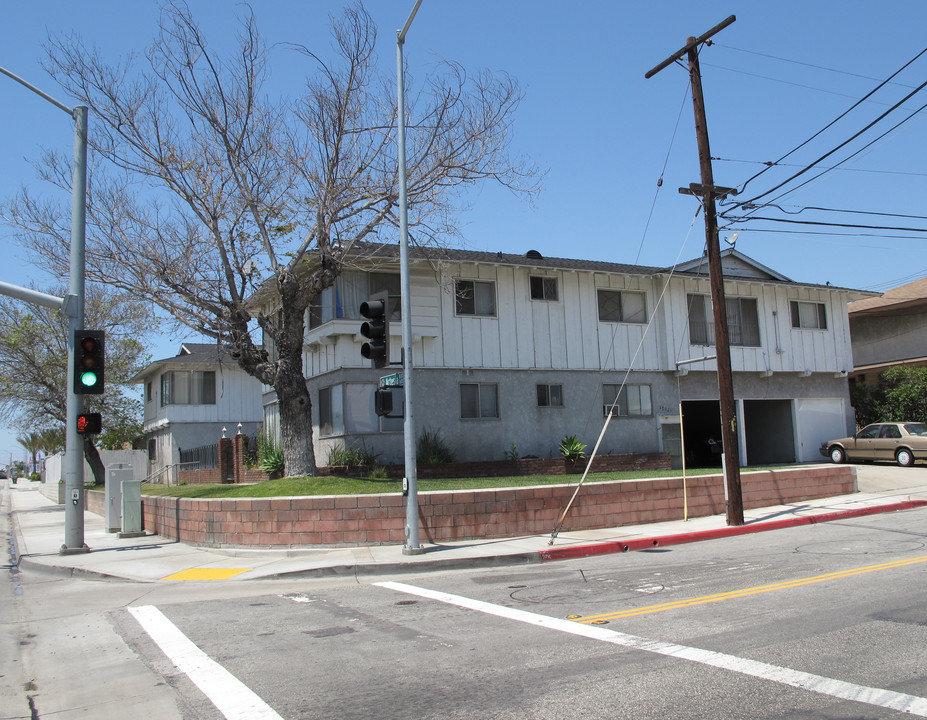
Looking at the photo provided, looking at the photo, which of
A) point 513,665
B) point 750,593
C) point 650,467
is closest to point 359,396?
point 650,467

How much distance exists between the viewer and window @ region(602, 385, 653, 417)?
24.4 metres

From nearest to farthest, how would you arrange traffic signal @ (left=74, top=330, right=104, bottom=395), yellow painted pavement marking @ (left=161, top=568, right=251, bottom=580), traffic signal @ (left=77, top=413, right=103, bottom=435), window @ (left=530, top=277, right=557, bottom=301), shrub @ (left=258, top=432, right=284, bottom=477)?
yellow painted pavement marking @ (left=161, top=568, right=251, bottom=580) → traffic signal @ (left=74, top=330, right=104, bottom=395) → traffic signal @ (left=77, top=413, right=103, bottom=435) → shrub @ (left=258, top=432, right=284, bottom=477) → window @ (left=530, top=277, right=557, bottom=301)

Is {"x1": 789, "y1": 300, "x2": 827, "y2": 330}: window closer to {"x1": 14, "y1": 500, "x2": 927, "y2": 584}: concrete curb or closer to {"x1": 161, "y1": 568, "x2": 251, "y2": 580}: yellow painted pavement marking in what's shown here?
{"x1": 14, "y1": 500, "x2": 927, "y2": 584}: concrete curb

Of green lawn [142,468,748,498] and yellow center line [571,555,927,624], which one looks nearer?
yellow center line [571,555,927,624]

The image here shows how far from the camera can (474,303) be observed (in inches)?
905

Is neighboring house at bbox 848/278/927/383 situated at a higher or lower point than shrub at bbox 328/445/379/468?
higher

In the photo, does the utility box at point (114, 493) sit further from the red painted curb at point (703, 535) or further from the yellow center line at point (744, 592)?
the yellow center line at point (744, 592)

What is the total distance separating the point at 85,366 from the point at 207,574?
529cm

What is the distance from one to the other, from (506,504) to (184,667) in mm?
8546

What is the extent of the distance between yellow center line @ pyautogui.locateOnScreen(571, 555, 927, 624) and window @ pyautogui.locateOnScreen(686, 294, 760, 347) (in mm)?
15874

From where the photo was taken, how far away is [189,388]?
3753 cm

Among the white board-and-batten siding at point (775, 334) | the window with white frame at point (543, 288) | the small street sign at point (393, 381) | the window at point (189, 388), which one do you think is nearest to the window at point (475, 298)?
the window with white frame at point (543, 288)

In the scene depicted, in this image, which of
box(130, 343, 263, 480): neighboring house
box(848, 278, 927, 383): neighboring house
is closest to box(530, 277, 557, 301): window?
box(848, 278, 927, 383): neighboring house

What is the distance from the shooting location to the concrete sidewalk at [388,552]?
12.5 metres
